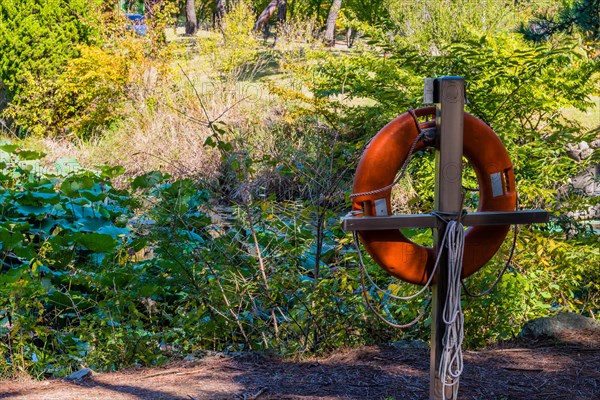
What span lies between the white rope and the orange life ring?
0.14 meters

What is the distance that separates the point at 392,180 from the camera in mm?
3137

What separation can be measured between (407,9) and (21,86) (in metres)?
7.29

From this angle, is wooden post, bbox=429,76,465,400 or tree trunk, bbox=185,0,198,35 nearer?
wooden post, bbox=429,76,465,400

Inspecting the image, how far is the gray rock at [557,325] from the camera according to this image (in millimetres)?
4547

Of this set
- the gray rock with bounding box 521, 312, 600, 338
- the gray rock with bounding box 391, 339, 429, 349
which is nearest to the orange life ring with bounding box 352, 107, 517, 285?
the gray rock with bounding box 391, 339, 429, 349

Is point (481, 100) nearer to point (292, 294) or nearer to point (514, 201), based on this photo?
point (292, 294)

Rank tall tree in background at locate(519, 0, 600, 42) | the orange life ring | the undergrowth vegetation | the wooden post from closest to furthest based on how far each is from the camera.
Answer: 1. the wooden post
2. the orange life ring
3. the undergrowth vegetation
4. tall tree in background at locate(519, 0, 600, 42)

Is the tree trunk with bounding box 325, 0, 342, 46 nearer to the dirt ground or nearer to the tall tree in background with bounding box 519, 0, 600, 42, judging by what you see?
the tall tree in background with bounding box 519, 0, 600, 42

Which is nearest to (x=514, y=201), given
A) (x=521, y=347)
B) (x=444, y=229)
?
(x=444, y=229)

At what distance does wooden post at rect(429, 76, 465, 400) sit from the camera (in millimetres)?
2990

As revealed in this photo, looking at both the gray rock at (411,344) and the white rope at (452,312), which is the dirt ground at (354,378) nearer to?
the gray rock at (411,344)

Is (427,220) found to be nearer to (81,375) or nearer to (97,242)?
(81,375)

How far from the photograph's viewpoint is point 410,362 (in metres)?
4.23

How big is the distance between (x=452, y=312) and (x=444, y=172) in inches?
21.8
